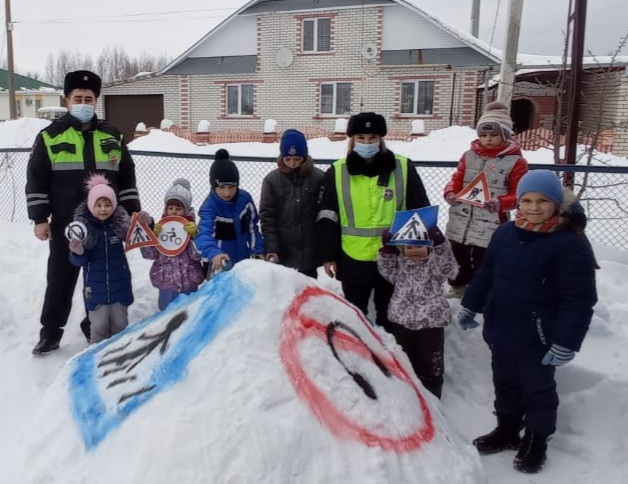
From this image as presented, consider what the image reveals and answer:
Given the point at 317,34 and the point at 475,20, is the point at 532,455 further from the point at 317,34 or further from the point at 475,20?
the point at 475,20

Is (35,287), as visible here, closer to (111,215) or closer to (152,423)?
(111,215)

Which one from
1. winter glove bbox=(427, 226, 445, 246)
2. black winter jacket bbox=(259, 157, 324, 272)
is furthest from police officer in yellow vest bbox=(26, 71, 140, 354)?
winter glove bbox=(427, 226, 445, 246)

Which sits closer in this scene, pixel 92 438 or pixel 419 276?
pixel 92 438

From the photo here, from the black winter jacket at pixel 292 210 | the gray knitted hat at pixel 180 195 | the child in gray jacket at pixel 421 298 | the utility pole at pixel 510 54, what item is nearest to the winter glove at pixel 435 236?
the child in gray jacket at pixel 421 298

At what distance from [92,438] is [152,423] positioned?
34 cm

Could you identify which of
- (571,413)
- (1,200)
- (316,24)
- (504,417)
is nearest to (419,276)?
(504,417)

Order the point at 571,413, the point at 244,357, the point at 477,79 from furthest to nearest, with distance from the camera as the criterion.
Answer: the point at 477,79 < the point at 571,413 < the point at 244,357

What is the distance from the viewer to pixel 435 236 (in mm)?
3281

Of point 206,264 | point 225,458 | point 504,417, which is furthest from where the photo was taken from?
point 206,264

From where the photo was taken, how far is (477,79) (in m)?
20.3

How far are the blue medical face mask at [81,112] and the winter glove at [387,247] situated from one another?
2189 mm

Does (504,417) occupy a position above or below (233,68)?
below

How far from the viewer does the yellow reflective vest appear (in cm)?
356

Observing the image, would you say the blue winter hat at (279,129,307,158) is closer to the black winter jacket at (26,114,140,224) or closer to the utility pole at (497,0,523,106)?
the black winter jacket at (26,114,140,224)
